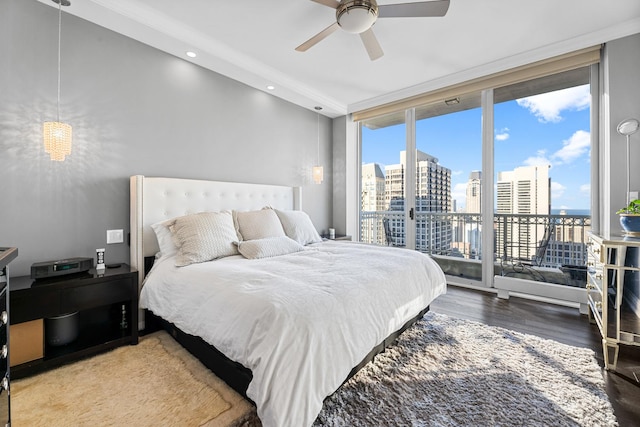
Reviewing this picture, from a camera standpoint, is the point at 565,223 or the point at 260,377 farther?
the point at 565,223

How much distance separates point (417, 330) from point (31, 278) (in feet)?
9.61

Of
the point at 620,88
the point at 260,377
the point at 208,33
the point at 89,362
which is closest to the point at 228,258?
the point at 89,362

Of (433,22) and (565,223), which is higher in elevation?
(433,22)

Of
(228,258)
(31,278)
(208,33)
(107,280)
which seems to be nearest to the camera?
(31,278)

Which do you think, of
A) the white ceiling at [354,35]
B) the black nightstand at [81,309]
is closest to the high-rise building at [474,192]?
the white ceiling at [354,35]

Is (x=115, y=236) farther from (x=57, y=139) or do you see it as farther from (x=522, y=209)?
(x=522, y=209)

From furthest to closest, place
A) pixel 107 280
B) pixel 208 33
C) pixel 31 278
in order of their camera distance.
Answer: pixel 208 33 → pixel 107 280 → pixel 31 278

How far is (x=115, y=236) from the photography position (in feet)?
8.08

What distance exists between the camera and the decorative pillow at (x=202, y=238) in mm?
2203

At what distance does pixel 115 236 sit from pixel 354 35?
2.92m

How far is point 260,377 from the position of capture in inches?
46.3

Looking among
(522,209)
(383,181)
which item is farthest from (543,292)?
(383,181)

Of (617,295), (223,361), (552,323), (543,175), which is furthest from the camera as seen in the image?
(543,175)

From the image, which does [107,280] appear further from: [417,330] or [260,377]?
[417,330]
